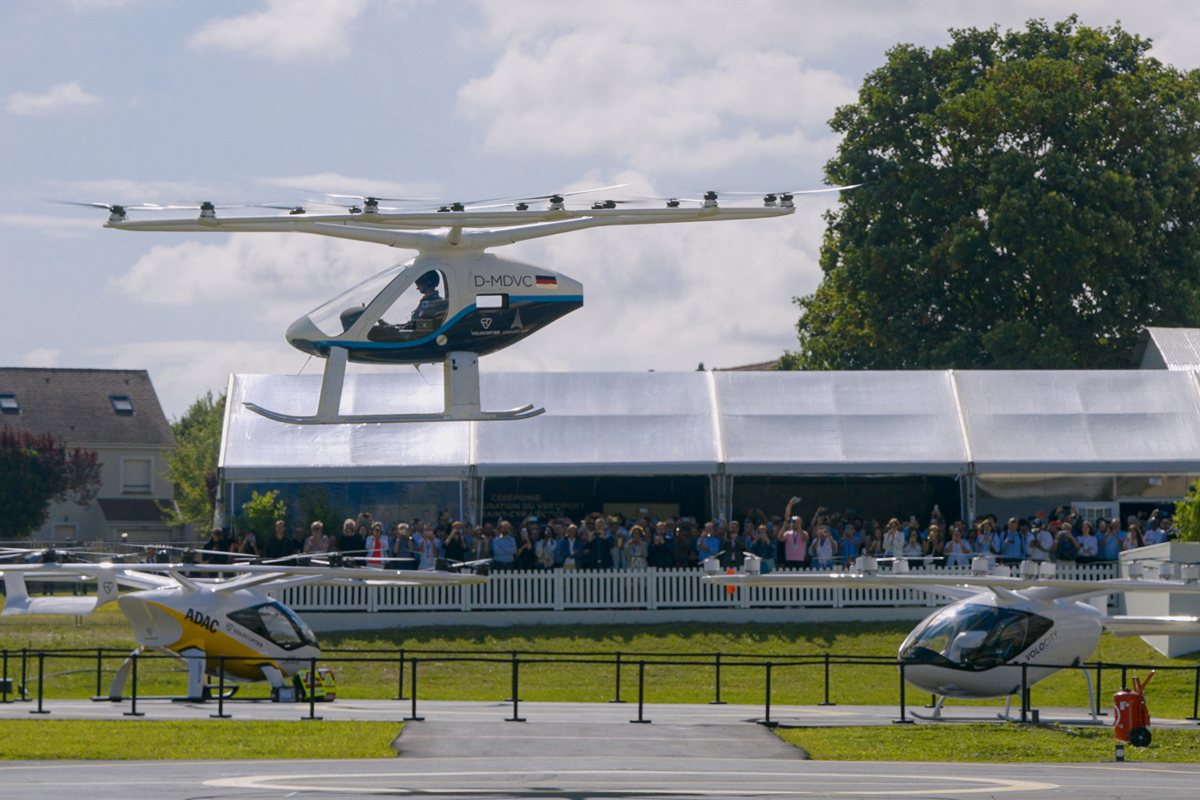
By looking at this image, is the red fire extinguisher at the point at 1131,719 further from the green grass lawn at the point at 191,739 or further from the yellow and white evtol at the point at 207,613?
the yellow and white evtol at the point at 207,613

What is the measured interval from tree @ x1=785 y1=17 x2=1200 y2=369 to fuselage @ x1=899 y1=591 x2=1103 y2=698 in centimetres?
2900

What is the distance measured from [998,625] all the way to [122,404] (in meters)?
66.0

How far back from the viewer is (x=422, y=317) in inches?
984

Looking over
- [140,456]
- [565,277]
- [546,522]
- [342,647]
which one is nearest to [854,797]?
[565,277]

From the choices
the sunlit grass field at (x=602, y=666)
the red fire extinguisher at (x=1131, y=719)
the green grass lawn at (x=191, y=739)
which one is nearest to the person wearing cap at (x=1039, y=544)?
the sunlit grass field at (x=602, y=666)

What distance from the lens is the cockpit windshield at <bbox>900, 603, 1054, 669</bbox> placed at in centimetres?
2912

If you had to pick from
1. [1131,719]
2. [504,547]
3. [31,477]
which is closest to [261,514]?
[504,547]

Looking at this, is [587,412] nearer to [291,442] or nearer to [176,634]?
[291,442]

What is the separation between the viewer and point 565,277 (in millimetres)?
25234

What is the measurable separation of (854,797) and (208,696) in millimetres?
14539

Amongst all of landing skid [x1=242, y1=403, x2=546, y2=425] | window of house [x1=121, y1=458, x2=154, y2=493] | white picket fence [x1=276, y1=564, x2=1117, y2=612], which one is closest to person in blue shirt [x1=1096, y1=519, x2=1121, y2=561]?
white picket fence [x1=276, y1=564, x2=1117, y2=612]

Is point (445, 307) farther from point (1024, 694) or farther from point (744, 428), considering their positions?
point (744, 428)

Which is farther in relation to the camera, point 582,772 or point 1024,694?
point 1024,694

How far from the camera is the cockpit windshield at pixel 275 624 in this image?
103 ft
